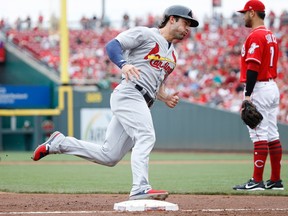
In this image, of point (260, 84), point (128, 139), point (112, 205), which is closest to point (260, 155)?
point (260, 84)

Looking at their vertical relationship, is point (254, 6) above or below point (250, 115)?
above

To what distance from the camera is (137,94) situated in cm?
614

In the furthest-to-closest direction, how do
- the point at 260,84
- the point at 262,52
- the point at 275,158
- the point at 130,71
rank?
the point at 275,158, the point at 260,84, the point at 262,52, the point at 130,71

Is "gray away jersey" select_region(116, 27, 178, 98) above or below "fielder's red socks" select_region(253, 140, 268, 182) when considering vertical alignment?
above

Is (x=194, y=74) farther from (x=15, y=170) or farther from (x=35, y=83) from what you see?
(x=15, y=170)

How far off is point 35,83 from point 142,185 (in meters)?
15.8

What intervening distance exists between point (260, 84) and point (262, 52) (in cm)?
34

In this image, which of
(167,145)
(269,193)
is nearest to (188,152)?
(167,145)

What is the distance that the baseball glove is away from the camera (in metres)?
7.46

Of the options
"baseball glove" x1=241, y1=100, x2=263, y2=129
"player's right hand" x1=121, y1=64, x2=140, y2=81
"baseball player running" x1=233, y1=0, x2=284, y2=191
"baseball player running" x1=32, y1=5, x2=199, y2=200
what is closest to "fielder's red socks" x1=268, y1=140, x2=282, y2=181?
"baseball player running" x1=233, y1=0, x2=284, y2=191

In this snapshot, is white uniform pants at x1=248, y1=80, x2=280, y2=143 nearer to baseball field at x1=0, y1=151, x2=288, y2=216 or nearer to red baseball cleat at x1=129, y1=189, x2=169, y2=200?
baseball field at x1=0, y1=151, x2=288, y2=216

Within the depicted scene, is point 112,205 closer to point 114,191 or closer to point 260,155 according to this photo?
point 114,191

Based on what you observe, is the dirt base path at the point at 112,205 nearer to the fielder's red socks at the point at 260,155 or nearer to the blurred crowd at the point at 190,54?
the fielder's red socks at the point at 260,155

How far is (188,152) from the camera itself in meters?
19.2
